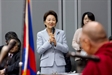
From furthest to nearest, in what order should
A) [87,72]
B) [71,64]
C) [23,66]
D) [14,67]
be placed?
1. [71,64]
2. [14,67]
3. [23,66]
4. [87,72]

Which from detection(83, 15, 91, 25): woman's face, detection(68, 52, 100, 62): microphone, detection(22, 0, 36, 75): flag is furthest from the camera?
detection(83, 15, 91, 25): woman's face

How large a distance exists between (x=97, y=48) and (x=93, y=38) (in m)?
0.08

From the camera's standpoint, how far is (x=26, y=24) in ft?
13.9

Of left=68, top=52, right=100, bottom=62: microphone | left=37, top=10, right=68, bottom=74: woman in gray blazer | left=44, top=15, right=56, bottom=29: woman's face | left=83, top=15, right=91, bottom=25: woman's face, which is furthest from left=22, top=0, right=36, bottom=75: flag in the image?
left=83, top=15, right=91, bottom=25: woman's face

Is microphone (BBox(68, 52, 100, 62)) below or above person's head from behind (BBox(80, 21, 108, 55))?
below

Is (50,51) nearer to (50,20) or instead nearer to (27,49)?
(50,20)

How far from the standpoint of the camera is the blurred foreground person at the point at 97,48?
109 inches

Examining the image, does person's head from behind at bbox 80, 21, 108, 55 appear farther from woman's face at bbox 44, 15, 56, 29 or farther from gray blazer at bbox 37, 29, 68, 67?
woman's face at bbox 44, 15, 56, 29

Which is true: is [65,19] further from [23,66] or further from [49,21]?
[23,66]

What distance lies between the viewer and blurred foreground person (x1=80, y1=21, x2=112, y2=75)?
2771 mm

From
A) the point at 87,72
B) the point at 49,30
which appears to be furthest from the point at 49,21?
the point at 87,72

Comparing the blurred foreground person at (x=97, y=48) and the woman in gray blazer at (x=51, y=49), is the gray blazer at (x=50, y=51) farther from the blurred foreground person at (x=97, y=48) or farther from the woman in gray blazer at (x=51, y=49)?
the blurred foreground person at (x=97, y=48)

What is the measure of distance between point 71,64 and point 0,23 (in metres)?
1.78

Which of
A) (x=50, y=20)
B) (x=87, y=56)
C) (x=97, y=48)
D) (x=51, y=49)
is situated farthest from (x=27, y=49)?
(x=50, y=20)
